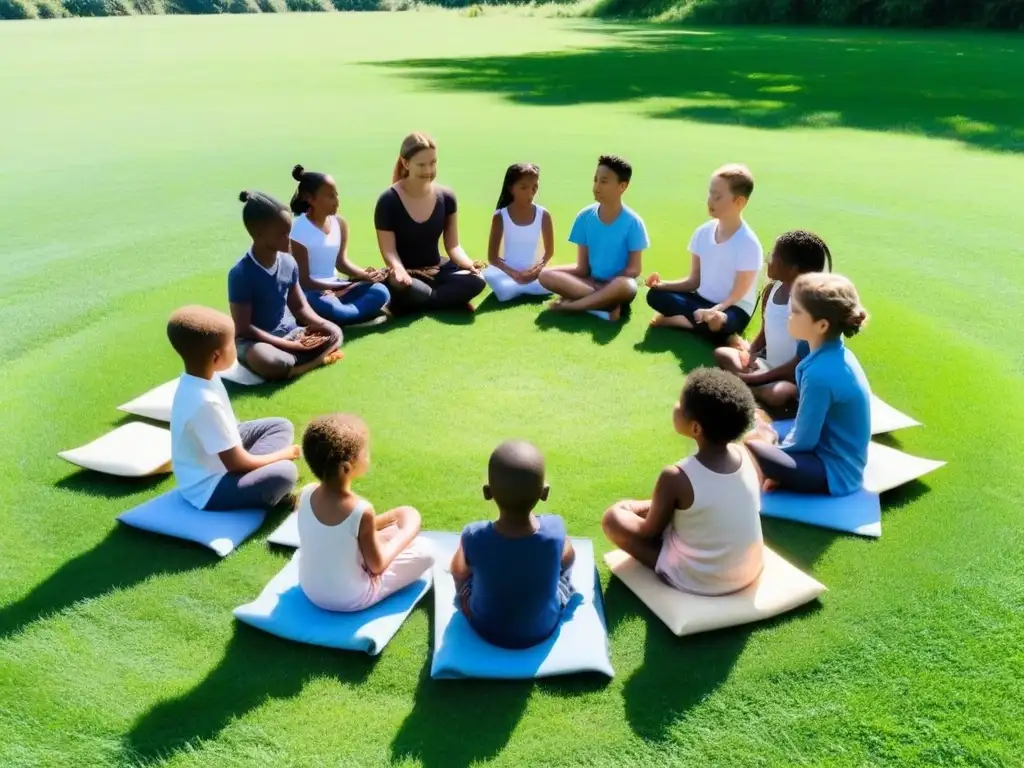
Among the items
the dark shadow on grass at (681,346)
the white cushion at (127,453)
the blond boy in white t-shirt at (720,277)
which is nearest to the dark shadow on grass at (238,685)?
the white cushion at (127,453)

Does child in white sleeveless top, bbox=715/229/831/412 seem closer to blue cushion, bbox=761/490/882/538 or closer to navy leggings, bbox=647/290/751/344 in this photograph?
navy leggings, bbox=647/290/751/344

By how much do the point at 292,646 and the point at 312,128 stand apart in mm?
13902

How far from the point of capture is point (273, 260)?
6543 millimetres

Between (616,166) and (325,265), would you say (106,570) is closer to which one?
(325,265)

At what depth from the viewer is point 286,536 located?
4.60 metres

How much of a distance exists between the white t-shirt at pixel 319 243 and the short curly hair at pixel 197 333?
3.11m

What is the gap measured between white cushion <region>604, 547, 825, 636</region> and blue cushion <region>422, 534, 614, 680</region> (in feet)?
0.83

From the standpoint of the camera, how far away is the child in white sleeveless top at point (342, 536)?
374 centimetres

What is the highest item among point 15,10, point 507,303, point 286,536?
point 286,536

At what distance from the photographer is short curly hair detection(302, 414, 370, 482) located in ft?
12.2

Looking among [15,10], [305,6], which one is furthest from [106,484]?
[305,6]

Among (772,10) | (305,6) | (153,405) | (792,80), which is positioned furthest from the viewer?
(305,6)

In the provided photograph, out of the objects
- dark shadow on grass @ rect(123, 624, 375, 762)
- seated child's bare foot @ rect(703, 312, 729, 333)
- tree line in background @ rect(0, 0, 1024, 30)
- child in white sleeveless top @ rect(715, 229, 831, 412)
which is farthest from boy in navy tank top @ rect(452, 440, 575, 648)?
tree line in background @ rect(0, 0, 1024, 30)

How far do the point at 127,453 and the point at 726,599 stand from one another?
146 inches
